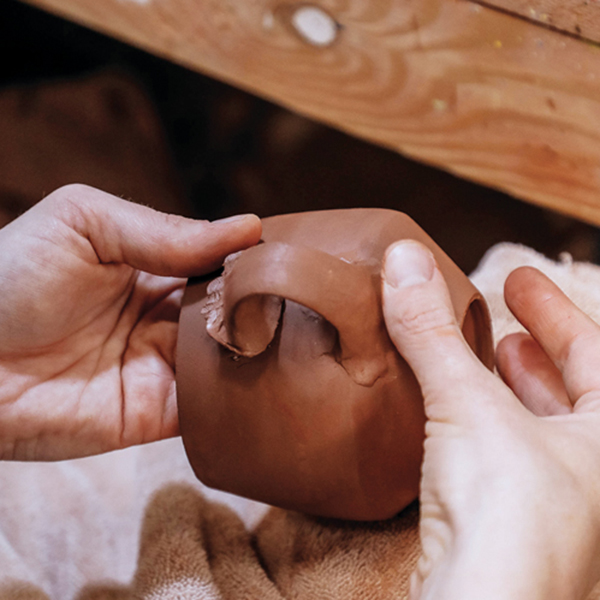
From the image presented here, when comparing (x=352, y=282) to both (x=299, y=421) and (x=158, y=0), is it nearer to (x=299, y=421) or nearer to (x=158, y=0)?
(x=299, y=421)

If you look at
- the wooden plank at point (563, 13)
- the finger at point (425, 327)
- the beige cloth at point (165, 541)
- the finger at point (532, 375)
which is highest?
the wooden plank at point (563, 13)

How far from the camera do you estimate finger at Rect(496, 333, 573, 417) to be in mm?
728

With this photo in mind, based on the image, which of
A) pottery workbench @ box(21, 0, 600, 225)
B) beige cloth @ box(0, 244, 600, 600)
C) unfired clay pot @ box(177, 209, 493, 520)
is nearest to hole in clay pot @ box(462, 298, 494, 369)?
unfired clay pot @ box(177, 209, 493, 520)

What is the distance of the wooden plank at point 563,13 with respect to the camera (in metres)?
0.89

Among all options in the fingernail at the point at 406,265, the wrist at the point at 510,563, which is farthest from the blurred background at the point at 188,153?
the wrist at the point at 510,563

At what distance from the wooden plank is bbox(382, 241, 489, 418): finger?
64cm

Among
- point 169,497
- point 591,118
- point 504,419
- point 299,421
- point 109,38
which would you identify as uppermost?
point 591,118

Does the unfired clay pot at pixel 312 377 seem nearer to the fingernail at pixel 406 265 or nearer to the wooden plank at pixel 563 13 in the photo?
the fingernail at pixel 406 265

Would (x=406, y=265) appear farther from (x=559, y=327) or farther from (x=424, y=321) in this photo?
(x=559, y=327)

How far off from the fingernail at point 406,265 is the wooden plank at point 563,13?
2.07 feet

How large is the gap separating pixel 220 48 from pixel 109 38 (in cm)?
43

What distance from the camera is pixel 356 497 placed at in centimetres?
58

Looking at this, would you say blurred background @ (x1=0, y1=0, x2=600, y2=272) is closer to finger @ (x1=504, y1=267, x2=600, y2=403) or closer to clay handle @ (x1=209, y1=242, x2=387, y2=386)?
finger @ (x1=504, y1=267, x2=600, y2=403)

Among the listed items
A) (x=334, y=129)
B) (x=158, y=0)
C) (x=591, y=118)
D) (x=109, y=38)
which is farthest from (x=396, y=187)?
(x=109, y=38)
